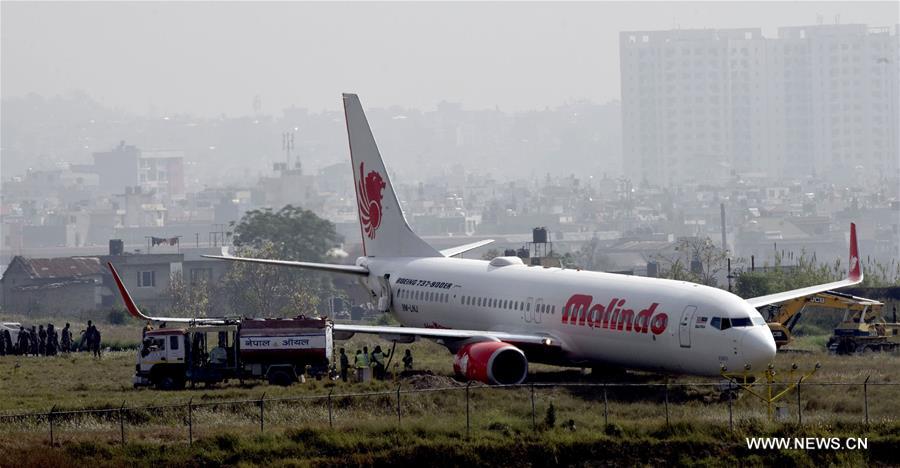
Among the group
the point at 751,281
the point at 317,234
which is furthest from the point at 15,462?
the point at 317,234

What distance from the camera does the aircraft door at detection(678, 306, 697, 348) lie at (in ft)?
152

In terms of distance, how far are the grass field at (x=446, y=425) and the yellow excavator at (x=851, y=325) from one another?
51.1ft

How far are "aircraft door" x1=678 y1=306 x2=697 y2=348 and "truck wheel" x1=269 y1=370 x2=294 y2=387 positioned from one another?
13.2m

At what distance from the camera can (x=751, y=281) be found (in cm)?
9781

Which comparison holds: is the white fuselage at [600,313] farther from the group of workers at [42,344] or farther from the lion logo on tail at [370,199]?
the group of workers at [42,344]

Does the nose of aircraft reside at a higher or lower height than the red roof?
lower

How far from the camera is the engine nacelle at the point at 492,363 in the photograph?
49.1m

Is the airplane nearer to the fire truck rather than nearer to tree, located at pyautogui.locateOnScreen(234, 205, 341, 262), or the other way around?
the fire truck

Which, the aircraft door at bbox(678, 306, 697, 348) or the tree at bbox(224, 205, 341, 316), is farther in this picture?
the tree at bbox(224, 205, 341, 316)

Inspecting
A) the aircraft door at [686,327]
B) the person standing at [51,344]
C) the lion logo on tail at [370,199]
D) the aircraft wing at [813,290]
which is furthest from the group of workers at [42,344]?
the aircraft door at [686,327]

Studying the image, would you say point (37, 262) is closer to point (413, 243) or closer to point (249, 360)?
point (413, 243)

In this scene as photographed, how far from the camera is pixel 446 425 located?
40.5 meters

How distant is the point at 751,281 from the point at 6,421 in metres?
62.9

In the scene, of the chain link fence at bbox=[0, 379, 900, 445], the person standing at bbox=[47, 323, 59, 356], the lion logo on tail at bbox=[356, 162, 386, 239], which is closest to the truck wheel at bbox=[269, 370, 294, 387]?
the chain link fence at bbox=[0, 379, 900, 445]
